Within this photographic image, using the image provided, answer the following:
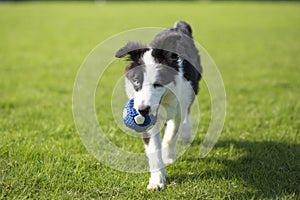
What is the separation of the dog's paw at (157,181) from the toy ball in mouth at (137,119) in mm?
485

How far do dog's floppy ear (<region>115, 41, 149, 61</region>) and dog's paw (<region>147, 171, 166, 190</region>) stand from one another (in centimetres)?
122

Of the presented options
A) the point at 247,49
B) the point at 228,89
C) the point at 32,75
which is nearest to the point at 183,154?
the point at 228,89

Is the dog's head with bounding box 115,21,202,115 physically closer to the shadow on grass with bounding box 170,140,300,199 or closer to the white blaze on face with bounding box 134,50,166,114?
the white blaze on face with bounding box 134,50,166,114

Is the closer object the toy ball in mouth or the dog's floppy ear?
the toy ball in mouth

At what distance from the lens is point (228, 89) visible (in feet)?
26.5

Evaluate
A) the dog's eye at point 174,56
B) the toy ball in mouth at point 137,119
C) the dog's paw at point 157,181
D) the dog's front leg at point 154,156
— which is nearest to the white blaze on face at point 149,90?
the toy ball in mouth at point 137,119

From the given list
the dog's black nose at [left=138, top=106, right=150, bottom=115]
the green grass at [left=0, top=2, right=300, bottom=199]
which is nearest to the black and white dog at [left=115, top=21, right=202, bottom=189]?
the dog's black nose at [left=138, top=106, right=150, bottom=115]

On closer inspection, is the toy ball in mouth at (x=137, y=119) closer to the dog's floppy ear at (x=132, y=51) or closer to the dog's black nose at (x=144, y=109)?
the dog's black nose at (x=144, y=109)

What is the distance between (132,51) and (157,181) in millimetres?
1365

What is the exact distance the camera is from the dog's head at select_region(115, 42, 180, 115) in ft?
12.1

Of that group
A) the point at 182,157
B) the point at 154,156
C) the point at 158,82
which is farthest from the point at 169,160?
the point at 158,82

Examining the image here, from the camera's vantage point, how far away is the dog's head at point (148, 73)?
3703mm

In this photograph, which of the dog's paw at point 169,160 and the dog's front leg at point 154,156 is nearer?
the dog's front leg at point 154,156

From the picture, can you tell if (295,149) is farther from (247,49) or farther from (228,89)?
(247,49)
